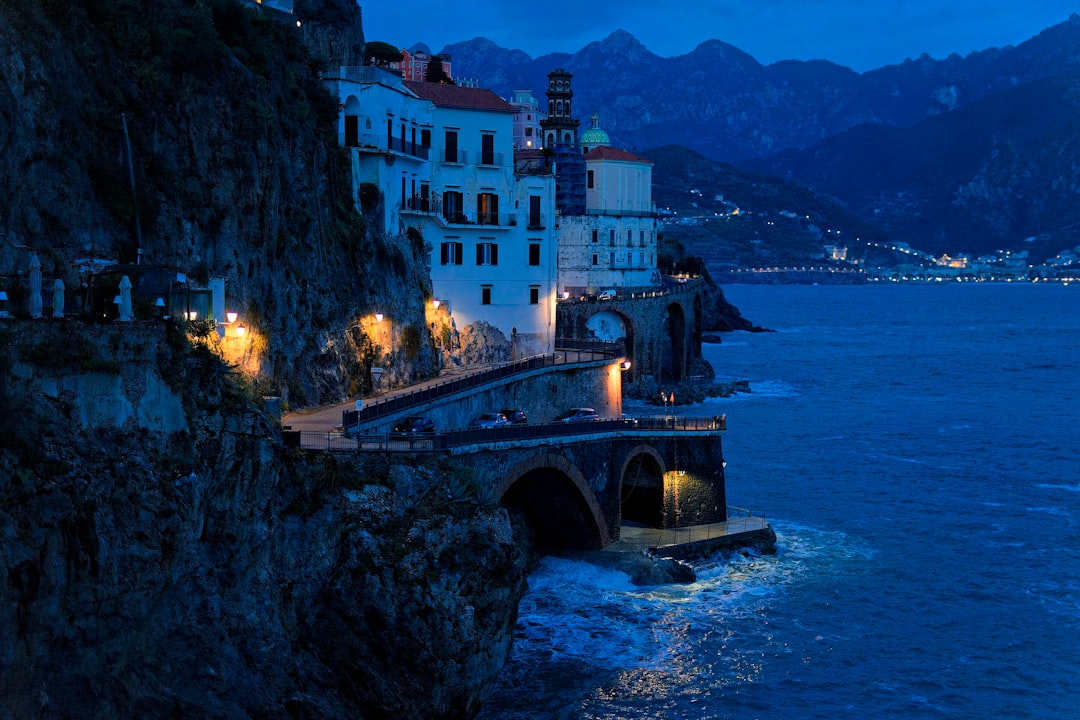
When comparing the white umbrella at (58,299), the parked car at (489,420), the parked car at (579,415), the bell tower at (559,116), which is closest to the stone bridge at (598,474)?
the parked car at (489,420)

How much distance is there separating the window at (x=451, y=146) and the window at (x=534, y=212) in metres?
6.05

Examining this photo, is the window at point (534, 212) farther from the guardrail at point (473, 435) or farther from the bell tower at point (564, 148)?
the bell tower at point (564, 148)

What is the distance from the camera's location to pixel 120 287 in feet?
119

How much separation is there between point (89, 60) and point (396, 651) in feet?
69.8

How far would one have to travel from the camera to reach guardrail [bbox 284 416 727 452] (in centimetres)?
4366

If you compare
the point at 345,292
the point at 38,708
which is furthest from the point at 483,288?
the point at 38,708

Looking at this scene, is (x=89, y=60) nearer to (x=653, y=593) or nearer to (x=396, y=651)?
(x=396, y=651)

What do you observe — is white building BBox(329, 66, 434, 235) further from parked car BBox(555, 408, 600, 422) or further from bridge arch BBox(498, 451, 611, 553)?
bridge arch BBox(498, 451, 611, 553)

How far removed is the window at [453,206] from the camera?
252 ft

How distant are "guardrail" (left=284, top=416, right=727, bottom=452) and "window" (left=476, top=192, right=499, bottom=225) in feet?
61.2

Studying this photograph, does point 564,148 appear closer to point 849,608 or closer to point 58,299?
point 849,608

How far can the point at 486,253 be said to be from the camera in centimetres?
7869

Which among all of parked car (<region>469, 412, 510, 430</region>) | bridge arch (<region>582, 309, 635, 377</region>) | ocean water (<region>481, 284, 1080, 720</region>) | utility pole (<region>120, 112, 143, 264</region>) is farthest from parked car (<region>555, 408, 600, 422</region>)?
bridge arch (<region>582, 309, 635, 377</region>)

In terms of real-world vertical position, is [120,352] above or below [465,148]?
below
